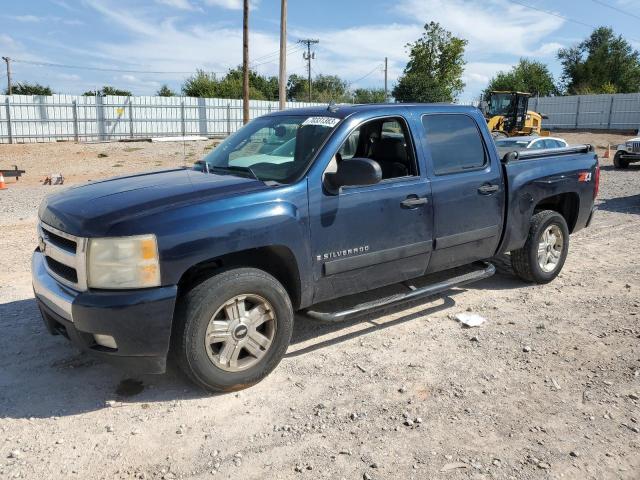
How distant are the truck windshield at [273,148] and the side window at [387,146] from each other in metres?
0.34

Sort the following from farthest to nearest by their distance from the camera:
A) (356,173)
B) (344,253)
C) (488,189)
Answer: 1. (488,189)
2. (344,253)
3. (356,173)

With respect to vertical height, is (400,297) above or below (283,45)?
below

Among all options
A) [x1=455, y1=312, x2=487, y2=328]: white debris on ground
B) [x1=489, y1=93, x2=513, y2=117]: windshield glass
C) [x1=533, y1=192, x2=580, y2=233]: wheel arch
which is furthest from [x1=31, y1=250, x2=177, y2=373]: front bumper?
[x1=489, y1=93, x2=513, y2=117]: windshield glass

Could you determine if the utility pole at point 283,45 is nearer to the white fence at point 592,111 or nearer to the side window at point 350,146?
the side window at point 350,146

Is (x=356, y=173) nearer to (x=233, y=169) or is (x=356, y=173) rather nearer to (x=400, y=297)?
(x=233, y=169)

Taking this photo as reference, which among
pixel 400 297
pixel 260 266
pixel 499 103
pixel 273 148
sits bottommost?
pixel 400 297

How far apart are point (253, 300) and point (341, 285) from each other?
77 cm

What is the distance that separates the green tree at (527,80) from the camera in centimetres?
7406

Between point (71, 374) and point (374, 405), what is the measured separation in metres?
2.11

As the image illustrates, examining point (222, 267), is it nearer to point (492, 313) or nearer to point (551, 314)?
point (492, 313)

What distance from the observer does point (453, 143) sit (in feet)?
15.7

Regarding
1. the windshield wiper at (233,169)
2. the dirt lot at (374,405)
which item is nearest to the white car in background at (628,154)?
the dirt lot at (374,405)

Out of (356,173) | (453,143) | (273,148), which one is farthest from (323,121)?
(453,143)

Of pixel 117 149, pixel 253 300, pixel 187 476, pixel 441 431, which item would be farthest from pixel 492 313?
pixel 117 149
